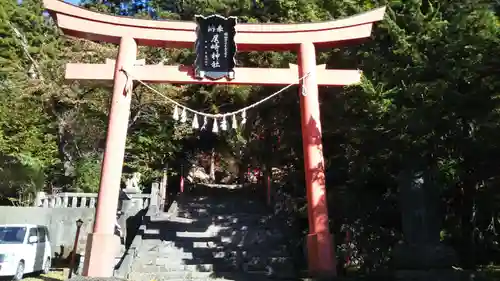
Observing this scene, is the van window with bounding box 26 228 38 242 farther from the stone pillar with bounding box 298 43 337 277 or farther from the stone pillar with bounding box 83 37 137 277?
the stone pillar with bounding box 298 43 337 277

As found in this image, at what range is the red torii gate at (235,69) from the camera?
9117 millimetres

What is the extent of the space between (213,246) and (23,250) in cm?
471

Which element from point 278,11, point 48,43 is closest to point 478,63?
point 278,11

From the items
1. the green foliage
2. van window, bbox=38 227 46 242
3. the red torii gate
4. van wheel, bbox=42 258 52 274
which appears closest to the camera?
the red torii gate

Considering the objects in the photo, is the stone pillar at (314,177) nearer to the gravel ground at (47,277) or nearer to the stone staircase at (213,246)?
the stone staircase at (213,246)

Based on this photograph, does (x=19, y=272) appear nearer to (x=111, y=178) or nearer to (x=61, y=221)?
(x=111, y=178)

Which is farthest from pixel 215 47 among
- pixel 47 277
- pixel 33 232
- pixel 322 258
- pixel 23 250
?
pixel 47 277

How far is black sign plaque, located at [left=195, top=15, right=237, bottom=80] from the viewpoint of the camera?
9812mm

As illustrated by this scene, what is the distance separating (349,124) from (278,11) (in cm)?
766

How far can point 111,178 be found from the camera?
8.96 metres

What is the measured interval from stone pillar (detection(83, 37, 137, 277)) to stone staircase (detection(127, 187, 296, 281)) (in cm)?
103

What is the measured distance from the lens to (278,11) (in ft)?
51.9

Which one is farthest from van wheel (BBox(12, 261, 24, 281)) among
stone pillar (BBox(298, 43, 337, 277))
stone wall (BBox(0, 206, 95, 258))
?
stone pillar (BBox(298, 43, 337, 277))

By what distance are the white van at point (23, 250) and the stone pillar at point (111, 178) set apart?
246 cm
